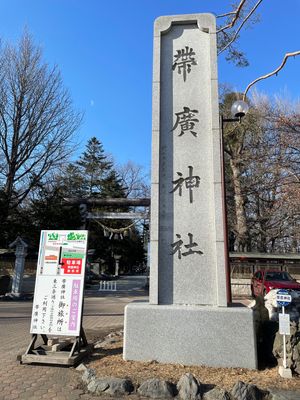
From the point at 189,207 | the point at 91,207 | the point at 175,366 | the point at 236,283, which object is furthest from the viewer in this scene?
the point at 91,207

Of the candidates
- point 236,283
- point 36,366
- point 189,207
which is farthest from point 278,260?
point 36,366

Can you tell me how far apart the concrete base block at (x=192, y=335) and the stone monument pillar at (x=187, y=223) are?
0.05 feet

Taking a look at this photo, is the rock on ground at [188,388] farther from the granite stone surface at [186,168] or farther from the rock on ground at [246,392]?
the granite stone surface at [186,168]

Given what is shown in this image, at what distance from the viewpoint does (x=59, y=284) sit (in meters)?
6.18

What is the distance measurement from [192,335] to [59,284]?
7.91ft

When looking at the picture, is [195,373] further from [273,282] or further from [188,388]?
[273,282]

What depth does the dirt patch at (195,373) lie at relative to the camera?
4.71 metres

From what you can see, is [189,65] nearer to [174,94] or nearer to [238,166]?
[174,94]

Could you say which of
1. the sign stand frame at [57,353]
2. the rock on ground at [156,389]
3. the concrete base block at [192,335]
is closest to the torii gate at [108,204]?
the sign stand frame at [57,353]

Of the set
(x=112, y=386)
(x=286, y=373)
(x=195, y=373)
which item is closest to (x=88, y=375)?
(x=112, y=386)

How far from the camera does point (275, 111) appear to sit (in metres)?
20.2

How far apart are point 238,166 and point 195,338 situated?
70.1 ft

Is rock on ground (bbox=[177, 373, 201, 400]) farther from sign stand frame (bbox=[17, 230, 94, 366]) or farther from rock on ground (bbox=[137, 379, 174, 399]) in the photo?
sign stand frame (bbox=[17, 230, 94, 366])

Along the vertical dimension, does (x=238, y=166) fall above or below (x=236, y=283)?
above
